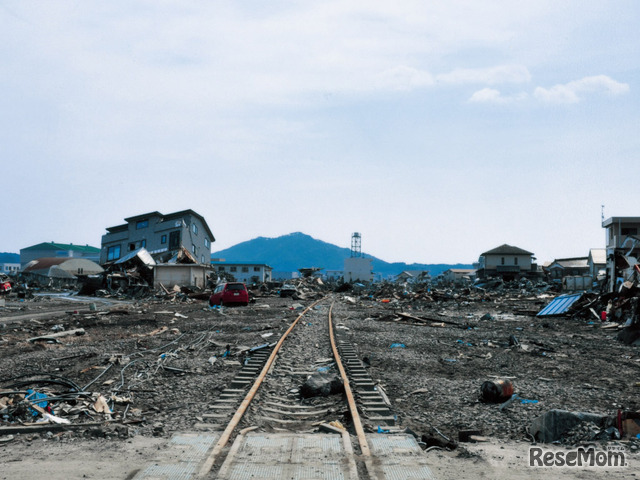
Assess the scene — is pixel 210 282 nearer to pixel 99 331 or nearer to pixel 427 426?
pixel 99 331

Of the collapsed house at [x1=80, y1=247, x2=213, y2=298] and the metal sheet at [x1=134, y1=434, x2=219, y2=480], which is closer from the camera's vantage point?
the metal sheet at [x1=134, y1=434, x2=219, y2=480]

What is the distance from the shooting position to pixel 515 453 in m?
4.86

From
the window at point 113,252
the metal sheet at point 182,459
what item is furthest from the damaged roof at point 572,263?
the metal sheet at point 182,459

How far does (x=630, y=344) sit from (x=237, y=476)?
1373cm

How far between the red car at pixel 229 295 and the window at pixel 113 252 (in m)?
41.9

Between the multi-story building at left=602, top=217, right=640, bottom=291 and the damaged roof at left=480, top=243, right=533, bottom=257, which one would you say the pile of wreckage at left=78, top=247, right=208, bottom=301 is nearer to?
the multi-story building at left=602, top=217, right=640, bottom=291

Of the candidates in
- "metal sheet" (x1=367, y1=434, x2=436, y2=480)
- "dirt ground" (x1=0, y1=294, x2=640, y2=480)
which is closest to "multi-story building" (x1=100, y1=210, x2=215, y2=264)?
"dirt ground" (x1=0, y1=294, x2=640, y2=480)

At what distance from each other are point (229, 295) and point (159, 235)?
35.0m

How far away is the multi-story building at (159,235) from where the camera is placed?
2317 inches

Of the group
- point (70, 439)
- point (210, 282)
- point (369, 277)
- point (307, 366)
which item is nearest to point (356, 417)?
point (70, 439)

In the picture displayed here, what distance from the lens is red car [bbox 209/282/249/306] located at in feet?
94.5

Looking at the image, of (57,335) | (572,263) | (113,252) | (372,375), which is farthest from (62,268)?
(572,263)

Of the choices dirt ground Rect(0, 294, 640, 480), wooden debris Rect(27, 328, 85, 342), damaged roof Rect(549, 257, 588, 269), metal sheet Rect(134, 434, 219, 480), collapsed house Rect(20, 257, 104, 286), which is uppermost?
damaged roof Rect(549, 257, 588, 269)

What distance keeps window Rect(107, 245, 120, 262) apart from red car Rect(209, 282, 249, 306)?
4188 centimetres
